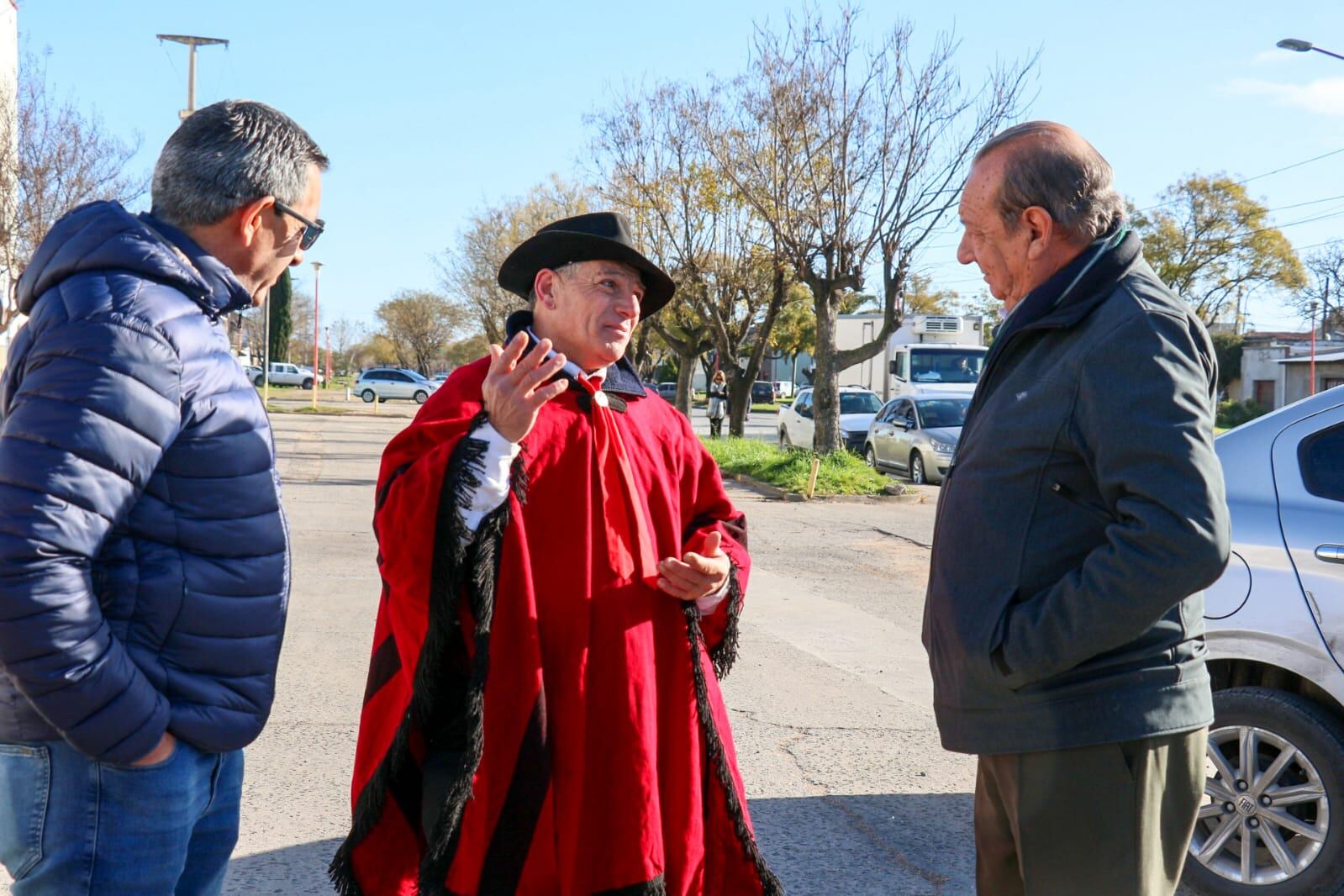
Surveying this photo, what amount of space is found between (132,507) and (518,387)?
0.80m

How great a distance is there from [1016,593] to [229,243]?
1.68m

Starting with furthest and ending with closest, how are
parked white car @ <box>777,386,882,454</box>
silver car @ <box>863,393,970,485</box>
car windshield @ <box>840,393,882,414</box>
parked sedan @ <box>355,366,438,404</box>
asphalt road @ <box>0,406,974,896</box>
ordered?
parked sedan @ <box>355,366,438,404</box> → car windshield @ <box>840,393,882,414</box> → parked white car @ <box>777,386,882,454</box> → silver car @ <box>863,393,970,485</box> → asphalt road @ <box>0,406,974,896</box>

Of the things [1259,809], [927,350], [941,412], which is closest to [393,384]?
[927,350]

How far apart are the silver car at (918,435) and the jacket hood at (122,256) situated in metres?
17.3

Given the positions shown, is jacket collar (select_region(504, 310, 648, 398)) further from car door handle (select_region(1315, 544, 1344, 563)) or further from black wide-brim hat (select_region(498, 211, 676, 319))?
car door handle (select_region(1315, 544, 1344, 563))

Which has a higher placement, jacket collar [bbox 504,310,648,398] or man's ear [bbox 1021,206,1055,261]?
man's ear [bbox 1021,206,1055,261]

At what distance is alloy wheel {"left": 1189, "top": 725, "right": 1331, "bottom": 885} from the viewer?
358 centimetres

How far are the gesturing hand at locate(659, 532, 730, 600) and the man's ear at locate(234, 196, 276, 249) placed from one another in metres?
1.16

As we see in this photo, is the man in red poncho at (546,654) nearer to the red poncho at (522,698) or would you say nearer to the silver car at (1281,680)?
the red poncho at (522,698)

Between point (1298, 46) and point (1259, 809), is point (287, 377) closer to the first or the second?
→ point (1298, 46)

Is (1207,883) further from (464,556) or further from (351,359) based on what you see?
(351,359)

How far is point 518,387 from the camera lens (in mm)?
2434

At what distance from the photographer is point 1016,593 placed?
227cm

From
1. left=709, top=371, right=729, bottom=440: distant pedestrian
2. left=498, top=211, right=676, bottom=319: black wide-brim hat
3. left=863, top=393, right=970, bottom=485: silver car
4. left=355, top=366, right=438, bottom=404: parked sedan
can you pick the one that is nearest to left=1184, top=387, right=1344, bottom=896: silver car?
left=498, top=211, right=676, bottom=319: black wide-brim hat
